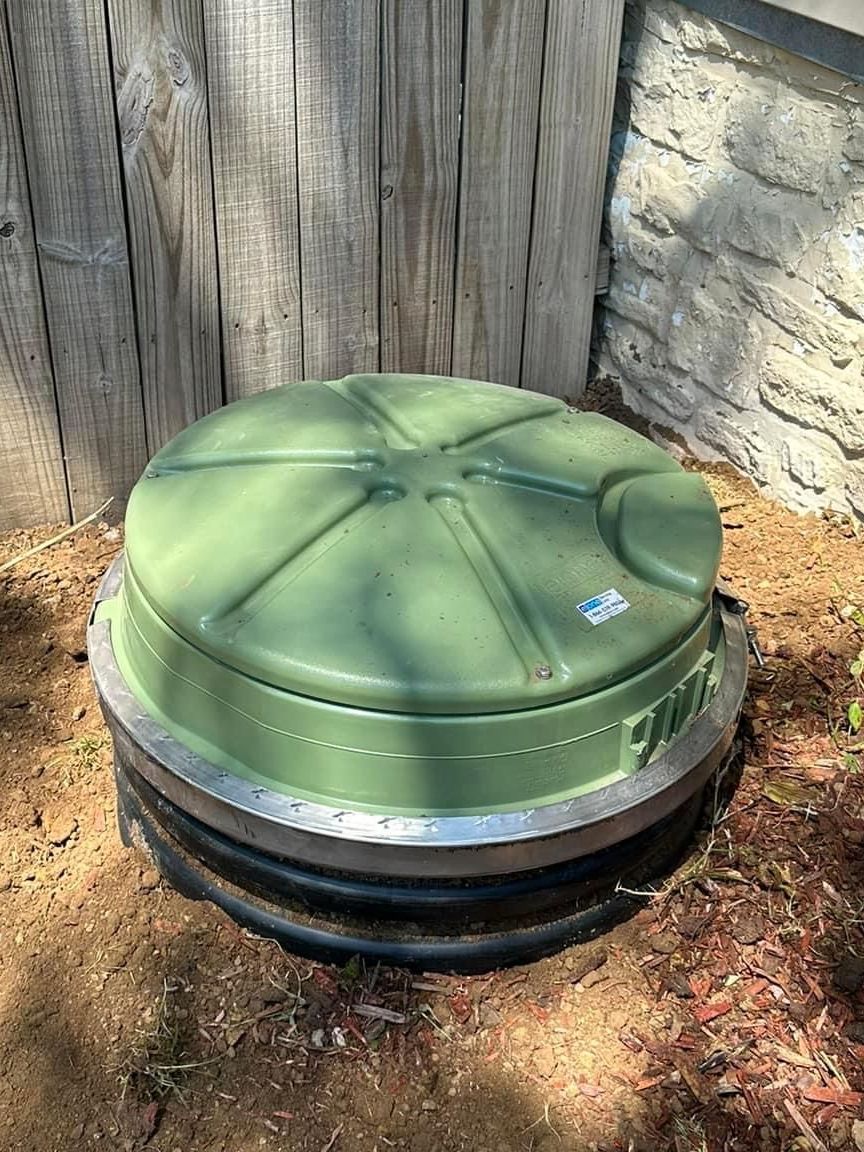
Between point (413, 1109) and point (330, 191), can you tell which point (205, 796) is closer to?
point (413, 1109)

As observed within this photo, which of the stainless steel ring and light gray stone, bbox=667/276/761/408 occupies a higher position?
light gray stone, bbox=667/276/761/408

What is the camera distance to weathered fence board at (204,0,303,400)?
2.67 m

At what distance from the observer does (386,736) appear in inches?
68.1

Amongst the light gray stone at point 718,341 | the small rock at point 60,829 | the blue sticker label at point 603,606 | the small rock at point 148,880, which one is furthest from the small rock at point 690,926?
the light gray stone at point 718,341

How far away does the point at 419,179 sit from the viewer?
3014mm

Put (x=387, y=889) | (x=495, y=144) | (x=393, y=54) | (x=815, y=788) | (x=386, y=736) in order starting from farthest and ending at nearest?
(x=495, y=144)
(x=393, y=54)
(x=815, y=788)
(x=387, y=889)
(x=386, y=736)

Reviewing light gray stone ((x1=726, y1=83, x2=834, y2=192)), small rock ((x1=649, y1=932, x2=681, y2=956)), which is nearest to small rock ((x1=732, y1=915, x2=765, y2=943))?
small rock ((x1=649, y1=932, x2=681, y2=956))

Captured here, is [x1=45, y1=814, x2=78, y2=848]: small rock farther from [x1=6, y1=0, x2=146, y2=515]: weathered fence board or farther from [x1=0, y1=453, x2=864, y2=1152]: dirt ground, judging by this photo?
[x1=6, y1=0, x2=146, y2=515]: weathered fence board

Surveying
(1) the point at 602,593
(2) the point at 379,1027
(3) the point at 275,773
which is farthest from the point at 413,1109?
(1) the point at 602,593

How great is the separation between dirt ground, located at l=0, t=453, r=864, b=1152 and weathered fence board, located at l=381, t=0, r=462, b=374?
4.81 feet

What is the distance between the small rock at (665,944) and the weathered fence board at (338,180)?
Answer: 1.70m

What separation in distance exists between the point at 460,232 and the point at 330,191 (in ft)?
1.27

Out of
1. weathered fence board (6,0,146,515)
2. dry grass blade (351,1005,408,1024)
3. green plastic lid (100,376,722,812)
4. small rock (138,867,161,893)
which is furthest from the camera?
weathered fence board (6,0,146,515)

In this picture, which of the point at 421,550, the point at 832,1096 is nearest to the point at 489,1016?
the point at 832,1096
